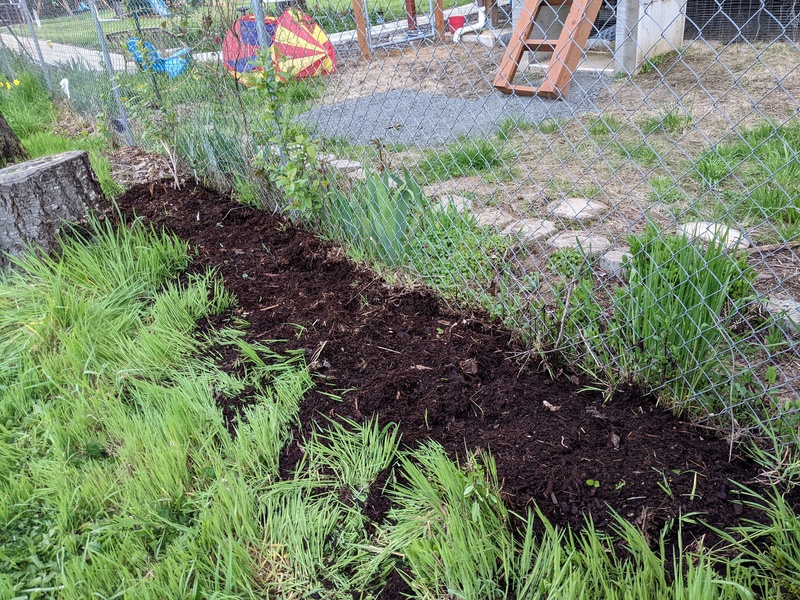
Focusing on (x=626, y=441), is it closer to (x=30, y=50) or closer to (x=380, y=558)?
(x=380, y=558)

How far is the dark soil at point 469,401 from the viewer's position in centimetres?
162

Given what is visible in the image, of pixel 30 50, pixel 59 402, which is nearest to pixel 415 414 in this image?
pixel 59 402

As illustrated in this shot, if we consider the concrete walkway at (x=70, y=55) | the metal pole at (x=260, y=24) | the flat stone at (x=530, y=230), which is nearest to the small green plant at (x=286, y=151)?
the metal pole at (x=260, y=24)

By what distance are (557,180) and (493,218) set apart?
2.15 ft

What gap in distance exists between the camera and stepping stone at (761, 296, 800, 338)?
6.47ft

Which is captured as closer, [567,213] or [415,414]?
[415,414]

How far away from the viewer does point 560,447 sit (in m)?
1.78

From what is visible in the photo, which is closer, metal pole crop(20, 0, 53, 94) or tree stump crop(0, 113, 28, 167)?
tree stump crop(0, 113, 28, 167)

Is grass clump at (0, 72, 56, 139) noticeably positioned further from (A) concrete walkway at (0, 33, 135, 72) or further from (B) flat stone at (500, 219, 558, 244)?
(B) flat stone at (500, 219, 558, 244)

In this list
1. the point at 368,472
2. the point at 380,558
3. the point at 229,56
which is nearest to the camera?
the point at 380,558

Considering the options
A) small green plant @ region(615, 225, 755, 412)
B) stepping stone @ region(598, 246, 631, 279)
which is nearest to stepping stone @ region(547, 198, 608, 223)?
stepping stone @ region(598, 246, 631, 279)

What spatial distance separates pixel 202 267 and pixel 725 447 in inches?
101

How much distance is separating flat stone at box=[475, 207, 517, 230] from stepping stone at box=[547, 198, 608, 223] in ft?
0.75

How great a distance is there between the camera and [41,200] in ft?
10.8
